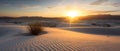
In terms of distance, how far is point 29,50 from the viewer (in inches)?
307

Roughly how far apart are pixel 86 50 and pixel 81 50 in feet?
0.82

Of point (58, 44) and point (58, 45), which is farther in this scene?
point (58, 44)

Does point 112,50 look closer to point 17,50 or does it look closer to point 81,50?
point 81,50

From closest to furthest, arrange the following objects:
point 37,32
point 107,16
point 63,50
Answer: point 63,50
point 37,32
point 107,16

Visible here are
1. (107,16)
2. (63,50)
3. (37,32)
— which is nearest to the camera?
(63,50)

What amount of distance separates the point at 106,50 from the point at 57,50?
95.4 inches

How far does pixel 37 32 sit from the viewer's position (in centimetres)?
1573

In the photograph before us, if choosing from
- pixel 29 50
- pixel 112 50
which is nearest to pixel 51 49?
pixel 29 50

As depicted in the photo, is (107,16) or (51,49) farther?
(107,16)

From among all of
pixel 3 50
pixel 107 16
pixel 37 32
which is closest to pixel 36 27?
pixel 37 32

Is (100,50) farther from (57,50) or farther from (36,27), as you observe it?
(36,27)

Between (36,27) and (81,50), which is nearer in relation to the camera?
(81,50)

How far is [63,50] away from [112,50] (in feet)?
8.07

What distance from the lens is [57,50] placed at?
25.4 ft
